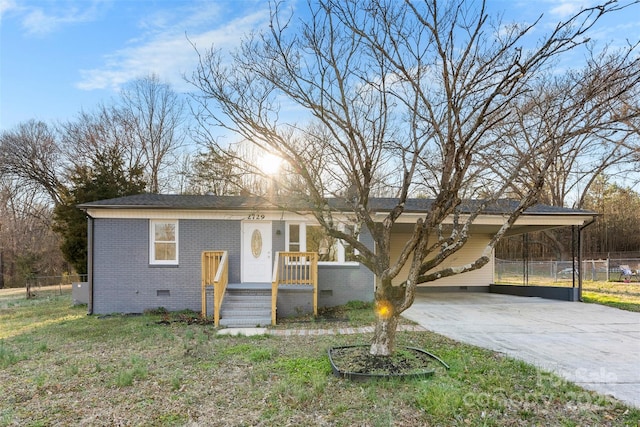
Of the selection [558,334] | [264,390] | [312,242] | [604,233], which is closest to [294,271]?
[312,242]

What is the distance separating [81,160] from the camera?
77.4 feet

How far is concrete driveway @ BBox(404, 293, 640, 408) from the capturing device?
4.76 metres

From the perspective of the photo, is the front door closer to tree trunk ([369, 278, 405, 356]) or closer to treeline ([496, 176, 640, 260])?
tree trunk ([369, 278, 405, 356])

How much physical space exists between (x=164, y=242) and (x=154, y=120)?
16478 millimetres

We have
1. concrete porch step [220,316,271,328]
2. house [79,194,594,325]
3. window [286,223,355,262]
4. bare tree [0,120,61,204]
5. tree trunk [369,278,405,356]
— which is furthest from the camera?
bare tree [0,120,61,204]

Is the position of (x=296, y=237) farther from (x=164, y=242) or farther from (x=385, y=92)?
(x=385, y=92)

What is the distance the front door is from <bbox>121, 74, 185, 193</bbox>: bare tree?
1561 cm

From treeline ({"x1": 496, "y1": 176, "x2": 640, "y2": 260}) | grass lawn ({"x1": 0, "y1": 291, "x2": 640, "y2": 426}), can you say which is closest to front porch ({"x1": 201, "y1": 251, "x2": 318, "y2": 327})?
grass lawn ({"x1": 0, "y1": 291, "x2": 640, "y2": 426})

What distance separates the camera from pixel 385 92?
5.29 meters

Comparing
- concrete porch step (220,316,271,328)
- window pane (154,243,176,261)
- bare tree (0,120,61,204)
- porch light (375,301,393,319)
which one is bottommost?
concrete porch step (220,316,271,328)

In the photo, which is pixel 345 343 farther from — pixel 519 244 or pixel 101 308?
pixel 519 244

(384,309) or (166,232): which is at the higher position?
(166,232)

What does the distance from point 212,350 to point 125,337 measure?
7.49 ft

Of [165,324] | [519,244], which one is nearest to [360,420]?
[165,324]
